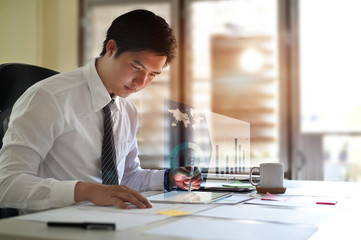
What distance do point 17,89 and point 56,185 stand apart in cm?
53

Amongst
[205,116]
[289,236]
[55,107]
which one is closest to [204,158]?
[205,116]

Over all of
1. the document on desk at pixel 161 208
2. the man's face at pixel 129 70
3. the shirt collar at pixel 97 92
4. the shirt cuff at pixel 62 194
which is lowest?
the document on desk at pixel 161 208

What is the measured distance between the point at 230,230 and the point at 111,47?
996 mm

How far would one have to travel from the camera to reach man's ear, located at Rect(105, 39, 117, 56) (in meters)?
1.57

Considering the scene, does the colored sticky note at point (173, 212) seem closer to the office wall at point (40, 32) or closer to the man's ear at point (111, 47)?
the man's ear at point (111, 47)

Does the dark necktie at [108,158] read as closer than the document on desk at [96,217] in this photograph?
No

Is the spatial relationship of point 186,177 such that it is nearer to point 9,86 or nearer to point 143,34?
point 143,34

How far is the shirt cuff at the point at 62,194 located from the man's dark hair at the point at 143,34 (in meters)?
0.58

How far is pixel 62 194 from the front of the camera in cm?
111

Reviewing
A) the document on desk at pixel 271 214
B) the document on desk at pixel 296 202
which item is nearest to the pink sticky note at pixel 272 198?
the document on desk at pixel 296 202

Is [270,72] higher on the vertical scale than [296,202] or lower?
higher

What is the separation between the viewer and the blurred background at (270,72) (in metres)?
3.23

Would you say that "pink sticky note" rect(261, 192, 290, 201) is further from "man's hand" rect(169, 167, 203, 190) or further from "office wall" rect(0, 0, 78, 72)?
"office wall" rect(0, 0, 78, 72)

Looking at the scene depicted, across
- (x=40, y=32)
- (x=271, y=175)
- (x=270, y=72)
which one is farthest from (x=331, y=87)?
(x=40, y=32)
